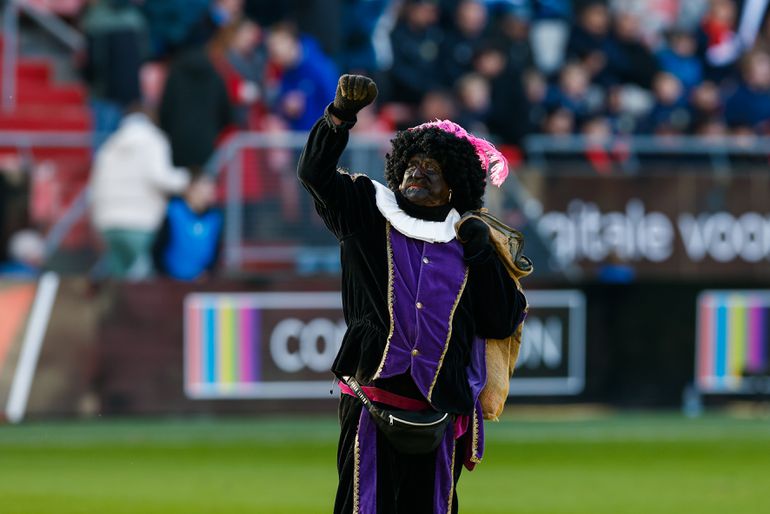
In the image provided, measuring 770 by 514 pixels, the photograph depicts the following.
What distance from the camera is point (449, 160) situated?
5.66 meters

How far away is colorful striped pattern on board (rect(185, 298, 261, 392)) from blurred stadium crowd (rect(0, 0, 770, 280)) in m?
1.24

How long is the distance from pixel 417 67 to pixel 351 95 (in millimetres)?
10287

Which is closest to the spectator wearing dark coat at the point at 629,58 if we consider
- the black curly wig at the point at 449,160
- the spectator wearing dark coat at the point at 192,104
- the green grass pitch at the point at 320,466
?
the green grass pitch at the point at 320,466

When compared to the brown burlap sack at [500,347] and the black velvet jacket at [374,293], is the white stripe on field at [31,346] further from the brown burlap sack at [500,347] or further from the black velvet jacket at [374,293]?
the brown burlap sack at [500,347]

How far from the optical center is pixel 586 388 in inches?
543

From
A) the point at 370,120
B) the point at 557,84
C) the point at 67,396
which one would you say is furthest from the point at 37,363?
the point at 557,84

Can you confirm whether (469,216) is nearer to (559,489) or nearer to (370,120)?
(559,489)

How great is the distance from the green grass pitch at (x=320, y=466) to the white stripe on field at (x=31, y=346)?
0.68ft

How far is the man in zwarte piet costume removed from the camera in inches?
215

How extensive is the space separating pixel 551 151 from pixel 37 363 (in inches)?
215

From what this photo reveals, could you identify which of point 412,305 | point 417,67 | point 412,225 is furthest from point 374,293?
point 417,67

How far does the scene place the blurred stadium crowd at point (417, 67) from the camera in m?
13.9

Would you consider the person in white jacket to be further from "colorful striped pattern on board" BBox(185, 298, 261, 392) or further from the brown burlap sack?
the brown burlap sack

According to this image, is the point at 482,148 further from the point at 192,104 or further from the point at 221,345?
the point at 192,104
